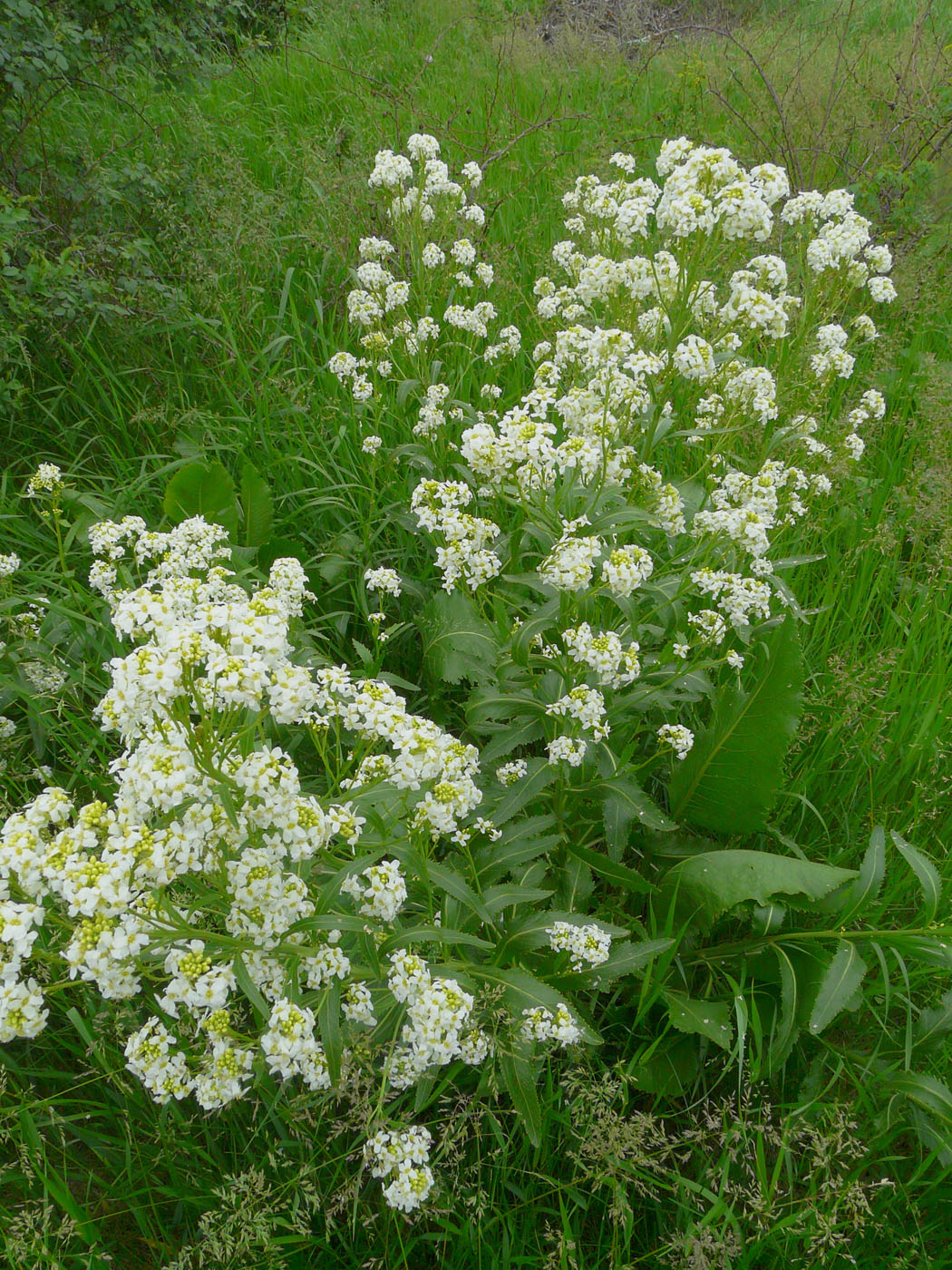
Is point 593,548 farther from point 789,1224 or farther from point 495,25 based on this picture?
point 495,25

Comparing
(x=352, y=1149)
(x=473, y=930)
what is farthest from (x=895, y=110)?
(x=352, y=1149)

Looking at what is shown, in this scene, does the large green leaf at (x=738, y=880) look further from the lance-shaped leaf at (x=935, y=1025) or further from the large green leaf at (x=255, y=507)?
the large green leaf at (x=255, y=507)

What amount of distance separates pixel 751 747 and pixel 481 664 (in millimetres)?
878

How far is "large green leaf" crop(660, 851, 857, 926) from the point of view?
230 centimetres

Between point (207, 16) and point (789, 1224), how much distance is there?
6321 millimetres

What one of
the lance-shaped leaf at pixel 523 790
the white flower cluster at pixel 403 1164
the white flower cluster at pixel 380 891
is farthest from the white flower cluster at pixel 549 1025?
the lance-shaped leaf at pixel 523 790

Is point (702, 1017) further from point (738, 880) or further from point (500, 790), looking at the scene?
point (500, 790)

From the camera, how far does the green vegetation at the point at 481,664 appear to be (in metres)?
2.08

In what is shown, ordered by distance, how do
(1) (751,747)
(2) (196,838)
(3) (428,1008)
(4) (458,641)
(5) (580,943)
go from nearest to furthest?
(2) (196,838) → (3) (428,1008) → (5) (580,943) → (1) (751,747) → (4) (458,641)

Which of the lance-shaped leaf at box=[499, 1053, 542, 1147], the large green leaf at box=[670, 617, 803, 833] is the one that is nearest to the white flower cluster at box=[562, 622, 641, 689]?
the large green leaf at box=[670, 617, 803, 833]

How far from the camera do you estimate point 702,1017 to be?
7.41 ft

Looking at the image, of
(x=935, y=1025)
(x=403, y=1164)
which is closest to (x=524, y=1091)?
(x=403, y=1164)

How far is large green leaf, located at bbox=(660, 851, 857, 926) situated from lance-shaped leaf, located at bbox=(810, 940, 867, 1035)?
167 mm

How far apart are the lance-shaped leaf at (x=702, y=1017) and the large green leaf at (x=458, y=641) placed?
1.09 metres
